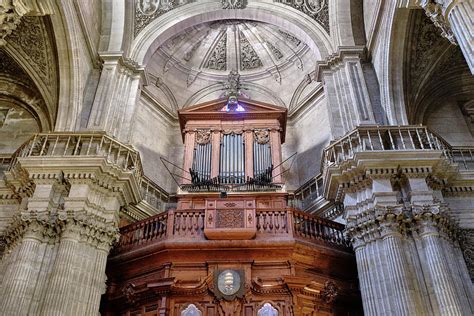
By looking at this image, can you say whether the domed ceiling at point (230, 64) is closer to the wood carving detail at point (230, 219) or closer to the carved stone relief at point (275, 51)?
the carved stone relief at point (275, 51)

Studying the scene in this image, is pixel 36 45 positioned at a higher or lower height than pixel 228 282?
higher

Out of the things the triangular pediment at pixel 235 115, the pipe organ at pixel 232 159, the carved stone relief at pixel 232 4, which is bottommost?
the pipe organ at pixel 232 159

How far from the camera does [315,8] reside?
13336mm

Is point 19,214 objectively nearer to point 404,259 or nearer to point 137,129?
point 137,129

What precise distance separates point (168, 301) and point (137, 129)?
22.1 feet

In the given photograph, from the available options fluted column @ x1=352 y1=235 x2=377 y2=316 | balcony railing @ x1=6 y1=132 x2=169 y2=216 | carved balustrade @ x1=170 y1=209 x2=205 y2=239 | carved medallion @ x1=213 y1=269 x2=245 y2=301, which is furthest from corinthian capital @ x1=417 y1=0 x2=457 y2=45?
balcony railing @ x1=6 y1=132 x2=169 y2=216

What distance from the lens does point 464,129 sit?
11367mm

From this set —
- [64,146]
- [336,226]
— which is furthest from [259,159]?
[64,146]

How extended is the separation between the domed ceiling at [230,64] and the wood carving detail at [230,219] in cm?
737

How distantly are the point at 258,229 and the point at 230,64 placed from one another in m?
9.26

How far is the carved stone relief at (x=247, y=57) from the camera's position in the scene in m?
16.3

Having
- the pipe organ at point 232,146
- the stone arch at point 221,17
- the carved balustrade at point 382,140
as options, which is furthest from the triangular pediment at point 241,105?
the carved balustrade at point 382,140

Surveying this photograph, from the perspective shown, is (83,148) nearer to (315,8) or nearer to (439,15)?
(439,15)

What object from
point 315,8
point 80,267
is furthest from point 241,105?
point 80,267
